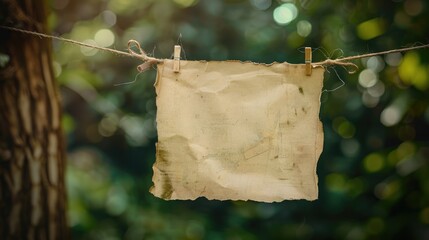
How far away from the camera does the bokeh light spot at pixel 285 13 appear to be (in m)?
2.16

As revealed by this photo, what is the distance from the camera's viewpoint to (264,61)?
2219 mm

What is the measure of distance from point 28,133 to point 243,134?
21.5 inches

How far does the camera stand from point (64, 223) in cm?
140

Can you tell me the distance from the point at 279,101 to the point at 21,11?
25.5 inches

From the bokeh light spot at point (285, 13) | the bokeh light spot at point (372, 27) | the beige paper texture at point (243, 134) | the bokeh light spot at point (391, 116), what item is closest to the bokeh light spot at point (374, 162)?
the bokeh light spot at point (391, 116)

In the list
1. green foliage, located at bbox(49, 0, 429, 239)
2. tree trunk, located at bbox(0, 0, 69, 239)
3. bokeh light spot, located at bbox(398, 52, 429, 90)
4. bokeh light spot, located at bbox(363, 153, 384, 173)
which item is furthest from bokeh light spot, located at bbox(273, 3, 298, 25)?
tree trunk, located at bbox(0, 0, 69, 239)

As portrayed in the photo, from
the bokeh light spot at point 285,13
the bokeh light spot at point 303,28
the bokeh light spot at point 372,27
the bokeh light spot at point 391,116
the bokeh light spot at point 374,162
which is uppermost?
the bokeh light spot at point 285,13

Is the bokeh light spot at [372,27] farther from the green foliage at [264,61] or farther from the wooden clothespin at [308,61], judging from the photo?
the wooden clothespin at [308,61]

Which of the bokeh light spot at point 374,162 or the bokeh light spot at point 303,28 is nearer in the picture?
the bokeh light spot at point 374,162

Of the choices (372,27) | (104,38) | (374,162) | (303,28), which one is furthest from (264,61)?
(104,38)

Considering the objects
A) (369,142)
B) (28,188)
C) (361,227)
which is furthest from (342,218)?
(28,188)

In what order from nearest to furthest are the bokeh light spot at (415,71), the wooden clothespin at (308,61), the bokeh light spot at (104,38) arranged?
1. the wooden clothespin at (308,61)
2. the bokeh light spot at (415,71)
3. the bokeh light spot at (104,38)

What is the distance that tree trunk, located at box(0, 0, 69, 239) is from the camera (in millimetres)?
1252

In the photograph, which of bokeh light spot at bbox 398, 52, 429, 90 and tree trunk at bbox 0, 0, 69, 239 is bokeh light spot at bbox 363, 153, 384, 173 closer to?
bokeh light spot at bbox 398, 52, 429, 90
